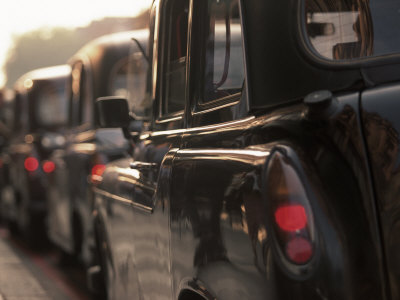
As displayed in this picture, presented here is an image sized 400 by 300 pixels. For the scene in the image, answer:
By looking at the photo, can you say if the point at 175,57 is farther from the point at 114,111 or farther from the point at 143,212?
the point at 114,111

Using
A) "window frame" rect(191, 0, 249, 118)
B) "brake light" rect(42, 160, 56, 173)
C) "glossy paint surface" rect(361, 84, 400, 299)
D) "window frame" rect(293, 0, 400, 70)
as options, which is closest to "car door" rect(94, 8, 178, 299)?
"window frame" rect(191, 0, 249, 118)

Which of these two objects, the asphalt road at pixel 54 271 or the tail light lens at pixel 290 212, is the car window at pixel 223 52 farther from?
the asphalt road at pixel 54 271

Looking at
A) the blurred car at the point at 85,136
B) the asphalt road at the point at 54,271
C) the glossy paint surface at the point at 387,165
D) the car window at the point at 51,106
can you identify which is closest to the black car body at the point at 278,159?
the glossy paint surface at the point at 387,165

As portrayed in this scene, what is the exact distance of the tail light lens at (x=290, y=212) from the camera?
2623 mm

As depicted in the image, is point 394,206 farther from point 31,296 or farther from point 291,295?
point 31,296

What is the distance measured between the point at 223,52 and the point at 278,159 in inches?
38.4

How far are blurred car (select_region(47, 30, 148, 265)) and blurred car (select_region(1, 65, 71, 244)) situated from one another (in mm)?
1378

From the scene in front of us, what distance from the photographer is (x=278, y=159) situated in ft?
9.03

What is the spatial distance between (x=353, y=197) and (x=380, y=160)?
0.41 feet

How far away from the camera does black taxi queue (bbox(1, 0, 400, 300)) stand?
2.61 m

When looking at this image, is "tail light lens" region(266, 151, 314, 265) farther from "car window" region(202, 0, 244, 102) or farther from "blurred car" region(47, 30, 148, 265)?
"blurred car" region(47, 30, 148, 265)


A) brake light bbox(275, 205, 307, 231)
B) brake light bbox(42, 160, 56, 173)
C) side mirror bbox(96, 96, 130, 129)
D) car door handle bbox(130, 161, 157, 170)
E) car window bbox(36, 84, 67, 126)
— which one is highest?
brake light bbox(275, 205, 307, 231)

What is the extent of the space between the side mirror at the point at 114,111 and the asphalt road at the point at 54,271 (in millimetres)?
3539

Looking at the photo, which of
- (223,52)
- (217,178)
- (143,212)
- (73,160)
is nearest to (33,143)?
(73,160)
